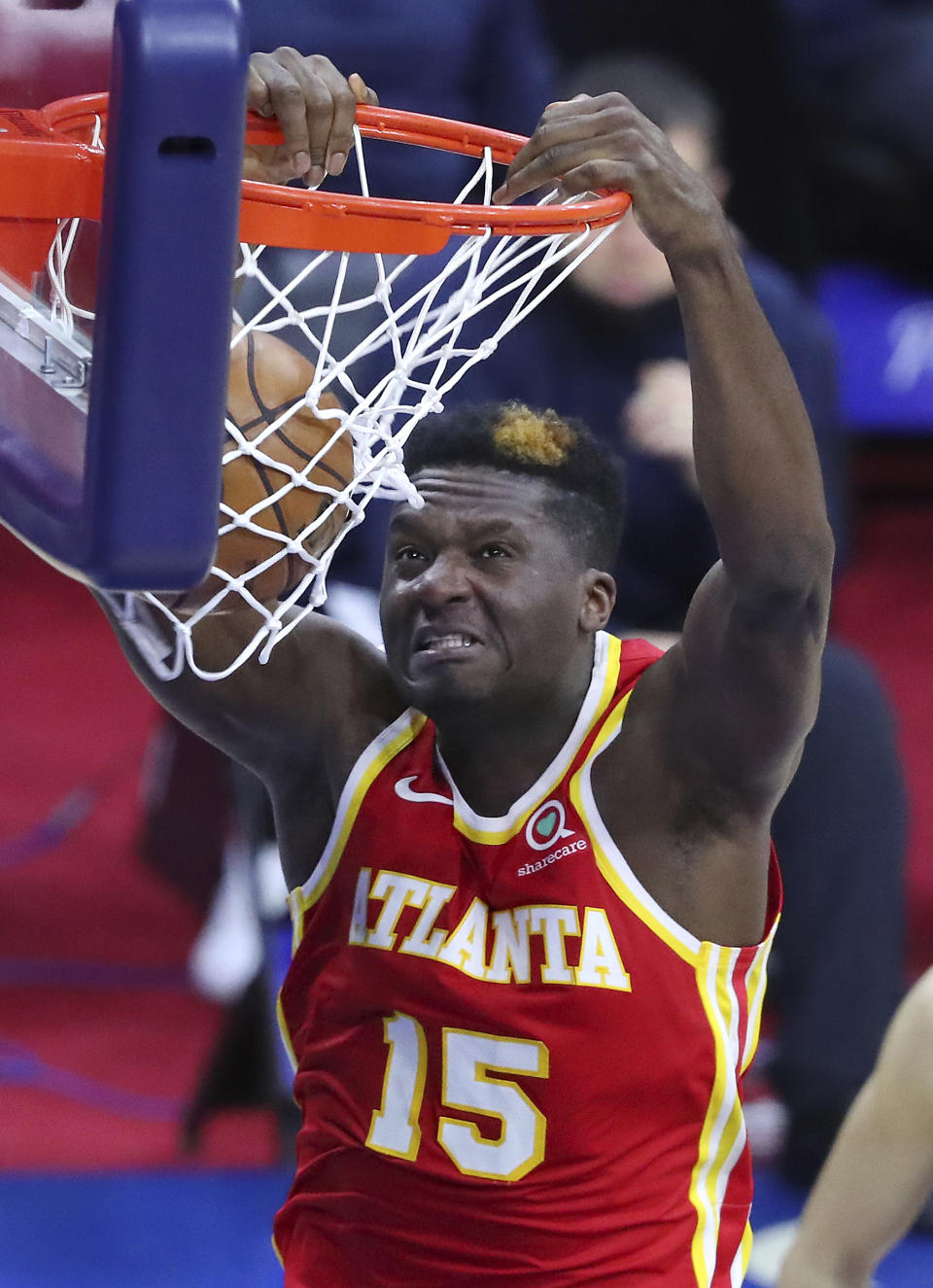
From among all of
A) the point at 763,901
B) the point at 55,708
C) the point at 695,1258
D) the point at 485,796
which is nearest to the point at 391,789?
the point at 485,796

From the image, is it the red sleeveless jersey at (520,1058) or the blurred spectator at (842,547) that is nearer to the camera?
the red sleeveless jersey at (520,1058)

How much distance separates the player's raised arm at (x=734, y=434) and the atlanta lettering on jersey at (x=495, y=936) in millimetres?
311

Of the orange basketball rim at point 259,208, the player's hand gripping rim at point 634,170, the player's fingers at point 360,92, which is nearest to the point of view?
the orange basketball rim at point 259,208

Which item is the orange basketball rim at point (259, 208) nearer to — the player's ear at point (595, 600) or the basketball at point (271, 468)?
the basketball at point (271, 468)

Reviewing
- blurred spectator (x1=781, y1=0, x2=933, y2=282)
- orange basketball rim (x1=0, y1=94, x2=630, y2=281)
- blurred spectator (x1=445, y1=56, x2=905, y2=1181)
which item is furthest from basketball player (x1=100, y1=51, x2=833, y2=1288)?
blurred spectator (x1=781, y1=0, x2=933, y2=282)

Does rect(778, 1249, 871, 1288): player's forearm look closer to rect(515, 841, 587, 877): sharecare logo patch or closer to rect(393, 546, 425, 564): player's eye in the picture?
rect(515, 841, 587, 877): sharecare logo patch

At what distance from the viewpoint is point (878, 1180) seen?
266 cm

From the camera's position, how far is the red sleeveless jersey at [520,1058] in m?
2.35

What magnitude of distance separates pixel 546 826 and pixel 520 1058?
0.28 m

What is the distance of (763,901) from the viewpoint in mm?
2439

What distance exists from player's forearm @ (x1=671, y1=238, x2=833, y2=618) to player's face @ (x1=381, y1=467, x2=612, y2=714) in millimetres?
327

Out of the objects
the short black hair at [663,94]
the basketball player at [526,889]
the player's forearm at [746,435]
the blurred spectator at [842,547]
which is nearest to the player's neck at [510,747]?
the basketball player at [526,889]

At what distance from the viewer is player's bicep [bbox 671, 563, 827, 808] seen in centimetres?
223

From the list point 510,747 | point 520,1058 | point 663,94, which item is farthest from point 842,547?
point 520,1058
